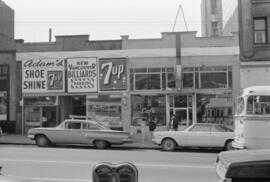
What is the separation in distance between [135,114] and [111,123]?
1.63 m

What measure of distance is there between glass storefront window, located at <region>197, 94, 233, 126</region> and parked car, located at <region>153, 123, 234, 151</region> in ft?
23.4

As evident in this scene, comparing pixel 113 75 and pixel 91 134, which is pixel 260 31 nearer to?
pixel 113 75

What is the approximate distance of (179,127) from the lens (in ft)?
89.1

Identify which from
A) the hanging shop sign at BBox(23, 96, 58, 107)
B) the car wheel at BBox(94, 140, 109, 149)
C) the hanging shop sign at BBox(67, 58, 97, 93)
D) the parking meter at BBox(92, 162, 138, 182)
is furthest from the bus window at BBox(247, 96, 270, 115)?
the hanging shop sign at BBox(23, 96, 58, 107)

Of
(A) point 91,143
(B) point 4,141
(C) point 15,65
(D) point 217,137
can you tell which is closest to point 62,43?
(C) point 15,65

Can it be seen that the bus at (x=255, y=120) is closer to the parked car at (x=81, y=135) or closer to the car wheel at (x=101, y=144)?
the parked car at (x=81, y=135)

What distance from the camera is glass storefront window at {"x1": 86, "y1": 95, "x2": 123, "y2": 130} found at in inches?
1109

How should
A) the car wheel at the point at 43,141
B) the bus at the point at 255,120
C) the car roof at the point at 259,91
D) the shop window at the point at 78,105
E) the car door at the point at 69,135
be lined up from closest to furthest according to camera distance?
→ the bus at the point at 255,120, the car roof at the point at 259,91, the car door at the point at 69,135, the car wheel at the point at 43,141, the shop window at the point at 78,105

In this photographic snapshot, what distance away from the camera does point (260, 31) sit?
27.8 meters

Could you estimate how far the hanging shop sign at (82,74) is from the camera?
93.7 feet

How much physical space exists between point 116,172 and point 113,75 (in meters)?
24.1

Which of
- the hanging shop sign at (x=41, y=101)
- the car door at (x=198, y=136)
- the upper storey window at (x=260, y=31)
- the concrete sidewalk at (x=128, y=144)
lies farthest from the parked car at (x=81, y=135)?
the upper storey window at (x=260, y=31)

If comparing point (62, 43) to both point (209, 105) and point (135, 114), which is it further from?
point (209, 105)

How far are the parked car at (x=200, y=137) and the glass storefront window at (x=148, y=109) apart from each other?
23.4ft
